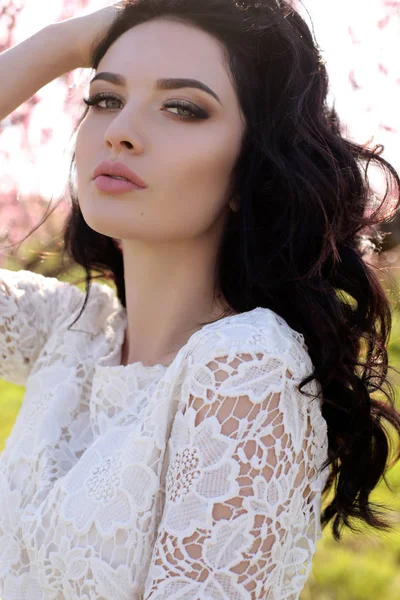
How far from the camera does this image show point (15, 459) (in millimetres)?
2076

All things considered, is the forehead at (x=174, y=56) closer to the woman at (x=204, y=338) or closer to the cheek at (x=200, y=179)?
the woman at (x=204, y=338)

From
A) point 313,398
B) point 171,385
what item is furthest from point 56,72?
point 313,398

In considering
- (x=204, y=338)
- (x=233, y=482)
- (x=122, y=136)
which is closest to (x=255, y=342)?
(x=204, y=338)

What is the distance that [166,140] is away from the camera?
6.10ft

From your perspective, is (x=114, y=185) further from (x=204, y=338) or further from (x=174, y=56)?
(x=204, y=338)

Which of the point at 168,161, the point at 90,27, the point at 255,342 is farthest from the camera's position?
the point at 90,27

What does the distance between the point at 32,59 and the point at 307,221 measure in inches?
40.8

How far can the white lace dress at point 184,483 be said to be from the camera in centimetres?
151

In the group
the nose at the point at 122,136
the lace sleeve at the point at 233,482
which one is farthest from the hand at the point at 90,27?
the lace sleeve at the point at 233,482

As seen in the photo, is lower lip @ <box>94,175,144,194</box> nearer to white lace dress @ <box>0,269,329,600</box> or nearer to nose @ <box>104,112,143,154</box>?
nose @ <box>104,112,143,154</box>

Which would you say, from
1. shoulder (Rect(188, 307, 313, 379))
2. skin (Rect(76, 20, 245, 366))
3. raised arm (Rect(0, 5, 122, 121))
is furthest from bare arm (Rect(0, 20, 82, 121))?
shoulder (Rect(188, 307, 313, 379))

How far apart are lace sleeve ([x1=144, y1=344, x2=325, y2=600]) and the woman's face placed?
0.48 meters

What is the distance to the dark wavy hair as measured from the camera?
1.86 meters

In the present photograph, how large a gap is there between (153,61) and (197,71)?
0.12m
